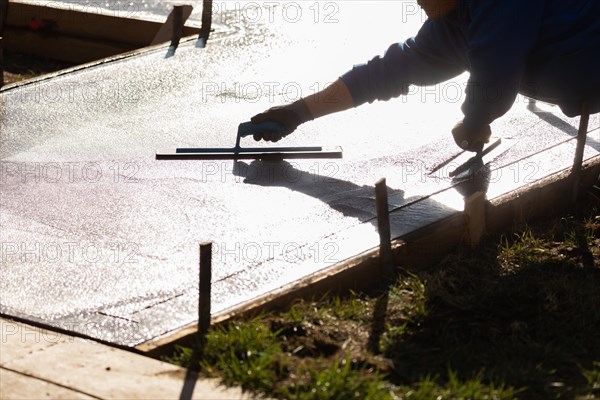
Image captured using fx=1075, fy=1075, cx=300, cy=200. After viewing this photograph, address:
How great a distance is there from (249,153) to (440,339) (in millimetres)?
2414

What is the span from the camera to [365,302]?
13.5 ft

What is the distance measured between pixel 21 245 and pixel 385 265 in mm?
1674

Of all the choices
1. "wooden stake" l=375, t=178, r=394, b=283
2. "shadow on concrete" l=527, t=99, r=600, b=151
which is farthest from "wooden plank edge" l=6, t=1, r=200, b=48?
"wooden stake" l=375, t=178, r=394, b=283

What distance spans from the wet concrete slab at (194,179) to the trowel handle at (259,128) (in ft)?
0.57

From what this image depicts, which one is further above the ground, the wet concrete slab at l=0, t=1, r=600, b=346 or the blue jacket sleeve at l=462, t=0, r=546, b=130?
the blue jacket sleeve at l=462, t=0, r=546, b=130

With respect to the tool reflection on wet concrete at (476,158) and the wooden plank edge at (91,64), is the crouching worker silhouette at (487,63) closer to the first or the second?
the tool reflection on wet concrete at (476,158)

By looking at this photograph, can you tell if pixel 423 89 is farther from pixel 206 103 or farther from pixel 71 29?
pixel 71 29

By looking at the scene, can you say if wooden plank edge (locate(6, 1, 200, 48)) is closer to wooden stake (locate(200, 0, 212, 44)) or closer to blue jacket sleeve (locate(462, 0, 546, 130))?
wooden stake (locate(200, 0, 212, 44))

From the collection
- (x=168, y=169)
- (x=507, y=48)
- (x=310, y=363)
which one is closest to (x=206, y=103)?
(x=168, y=169)

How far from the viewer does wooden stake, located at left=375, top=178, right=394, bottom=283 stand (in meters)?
4.16

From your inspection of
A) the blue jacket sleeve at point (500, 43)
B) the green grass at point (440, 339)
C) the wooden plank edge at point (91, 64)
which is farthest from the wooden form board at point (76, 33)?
the green grass at point (440, 339)

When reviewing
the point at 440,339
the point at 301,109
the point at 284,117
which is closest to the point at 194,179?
the point at 284,117

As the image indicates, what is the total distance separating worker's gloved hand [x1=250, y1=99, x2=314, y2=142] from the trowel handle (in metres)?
0.01

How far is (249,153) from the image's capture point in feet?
19.6
